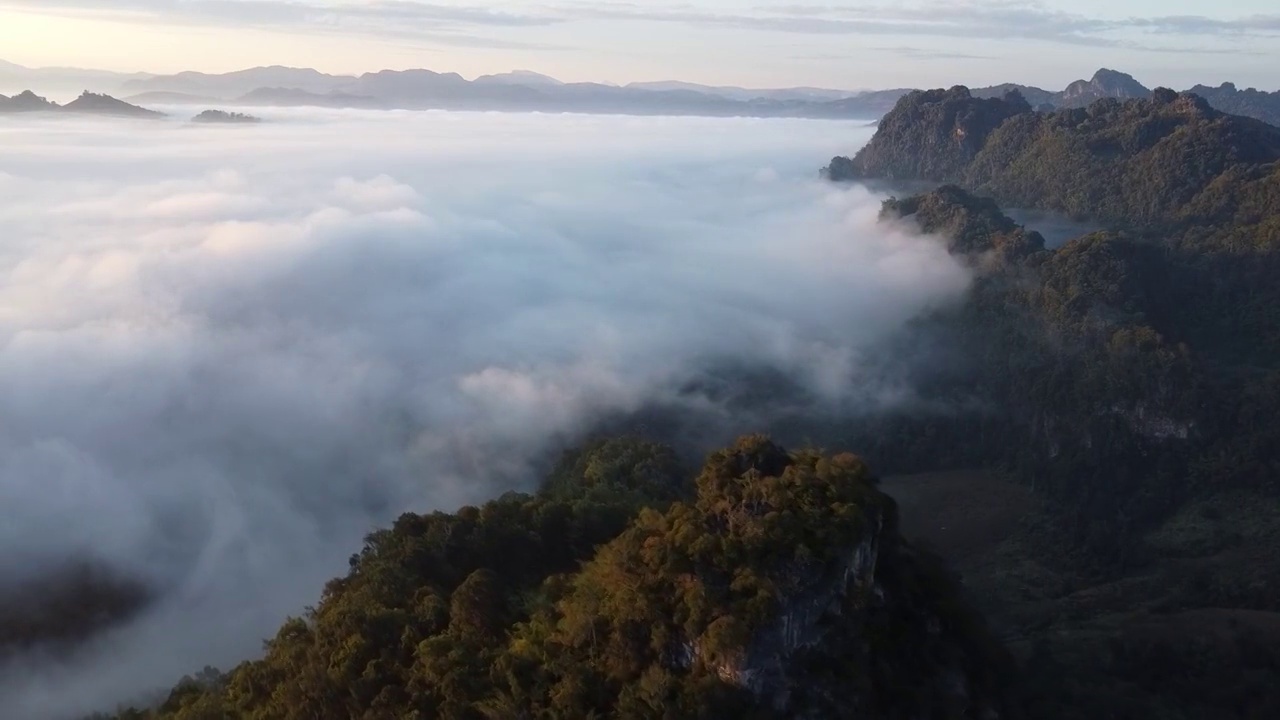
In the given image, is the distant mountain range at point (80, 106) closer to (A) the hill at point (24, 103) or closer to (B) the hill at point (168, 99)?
(A) the hill at point (24, 103)

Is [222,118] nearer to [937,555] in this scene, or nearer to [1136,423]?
[1136,423]

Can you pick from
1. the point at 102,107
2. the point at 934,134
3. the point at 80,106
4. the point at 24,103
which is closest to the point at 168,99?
the point at 102,107

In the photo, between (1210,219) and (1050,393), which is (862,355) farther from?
(1210,219)

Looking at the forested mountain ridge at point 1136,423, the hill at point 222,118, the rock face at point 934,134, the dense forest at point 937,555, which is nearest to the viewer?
the dense forest at point 937,555

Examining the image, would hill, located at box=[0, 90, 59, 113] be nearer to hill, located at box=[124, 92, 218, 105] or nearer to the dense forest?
hill, located at box=[124, 92, 218, 105]

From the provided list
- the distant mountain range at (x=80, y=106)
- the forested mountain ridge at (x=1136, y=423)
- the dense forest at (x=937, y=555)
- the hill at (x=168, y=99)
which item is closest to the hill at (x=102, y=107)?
the distant mountain range at (x=80, y=106)

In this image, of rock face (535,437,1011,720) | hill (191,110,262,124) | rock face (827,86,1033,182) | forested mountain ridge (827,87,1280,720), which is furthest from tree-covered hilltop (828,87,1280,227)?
hill (191,110,262,124)

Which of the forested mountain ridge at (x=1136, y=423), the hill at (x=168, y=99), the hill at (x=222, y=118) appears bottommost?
the forested mountain ridge at (x=1136, y=423)
